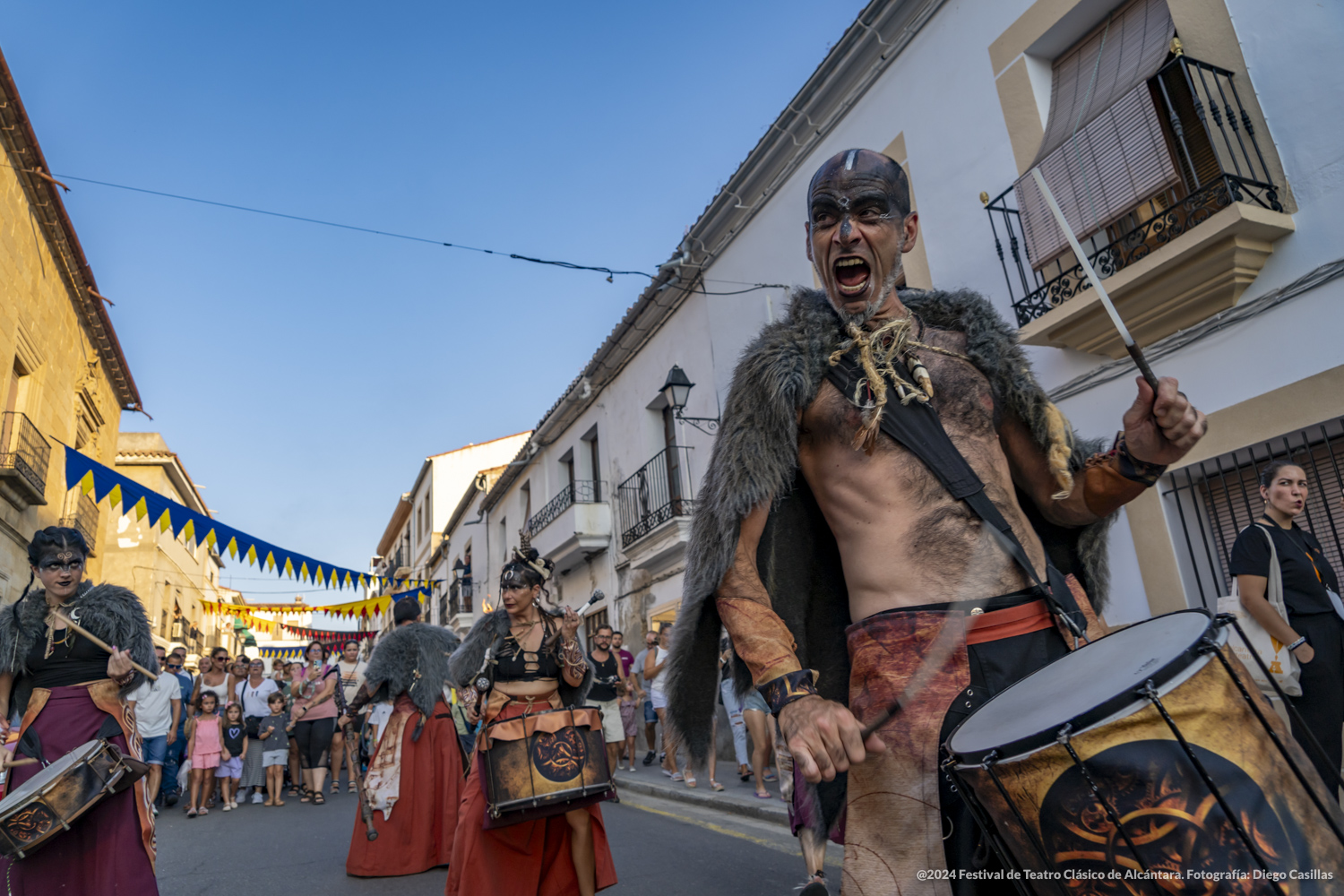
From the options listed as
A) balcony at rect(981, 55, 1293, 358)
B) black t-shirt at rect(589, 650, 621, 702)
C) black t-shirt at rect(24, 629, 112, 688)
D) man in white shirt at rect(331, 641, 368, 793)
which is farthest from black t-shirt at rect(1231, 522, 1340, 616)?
man in white shirt at rect(331, 641, 368, 793)

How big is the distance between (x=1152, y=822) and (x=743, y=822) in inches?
256

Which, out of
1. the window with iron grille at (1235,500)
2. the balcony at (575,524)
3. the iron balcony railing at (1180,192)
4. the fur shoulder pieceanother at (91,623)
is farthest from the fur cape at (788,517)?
the balcony at (575,524)

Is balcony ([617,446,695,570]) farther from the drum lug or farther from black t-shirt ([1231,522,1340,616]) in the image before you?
the drum lug

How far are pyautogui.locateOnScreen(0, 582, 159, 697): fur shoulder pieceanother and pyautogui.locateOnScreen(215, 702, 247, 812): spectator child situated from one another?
692 cm

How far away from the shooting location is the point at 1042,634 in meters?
1.63

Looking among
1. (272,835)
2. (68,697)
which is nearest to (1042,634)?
(68,697)

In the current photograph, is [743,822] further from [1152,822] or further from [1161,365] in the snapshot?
[1152,822]

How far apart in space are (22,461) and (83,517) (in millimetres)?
4623

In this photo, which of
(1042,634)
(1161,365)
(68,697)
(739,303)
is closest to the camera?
(1042,634)

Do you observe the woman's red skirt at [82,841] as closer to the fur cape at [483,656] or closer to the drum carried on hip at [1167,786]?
Result: the fur cape at [483,656]

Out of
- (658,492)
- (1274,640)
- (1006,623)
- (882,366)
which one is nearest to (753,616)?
(1006,623)

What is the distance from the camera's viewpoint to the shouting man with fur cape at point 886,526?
152cm

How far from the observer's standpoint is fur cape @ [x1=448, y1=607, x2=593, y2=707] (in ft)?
16.1

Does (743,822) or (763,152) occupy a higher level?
(763,152)
